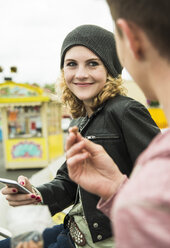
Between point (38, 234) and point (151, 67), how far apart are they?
0.60 m

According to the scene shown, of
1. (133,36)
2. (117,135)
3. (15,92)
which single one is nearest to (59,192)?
(117,135)

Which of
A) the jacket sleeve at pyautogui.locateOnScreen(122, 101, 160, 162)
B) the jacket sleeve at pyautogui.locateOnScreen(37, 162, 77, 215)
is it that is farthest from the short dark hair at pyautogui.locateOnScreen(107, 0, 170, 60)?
the jacket sleeve at pyautogui.locateOnScreen(37, 162, 77, 215)

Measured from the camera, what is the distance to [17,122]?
7.49 m

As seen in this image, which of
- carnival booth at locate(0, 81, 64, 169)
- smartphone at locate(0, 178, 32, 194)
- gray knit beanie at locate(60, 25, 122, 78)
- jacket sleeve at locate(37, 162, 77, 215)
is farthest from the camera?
carnival booth at locate(0, 81, 64, 169)

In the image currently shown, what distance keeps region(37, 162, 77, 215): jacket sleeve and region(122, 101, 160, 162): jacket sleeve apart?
1.82ft

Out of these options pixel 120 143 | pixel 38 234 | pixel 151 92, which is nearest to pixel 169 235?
pixel 151 92

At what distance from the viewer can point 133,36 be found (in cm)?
67

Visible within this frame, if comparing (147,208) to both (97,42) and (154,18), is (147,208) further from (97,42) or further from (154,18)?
(97,42)

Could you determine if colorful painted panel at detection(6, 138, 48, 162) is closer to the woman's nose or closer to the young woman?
the young woman

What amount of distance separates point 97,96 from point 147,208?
1075mm

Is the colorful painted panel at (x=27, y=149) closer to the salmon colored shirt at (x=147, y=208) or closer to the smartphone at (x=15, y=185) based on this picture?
the smartphone at (x=15, y=185)

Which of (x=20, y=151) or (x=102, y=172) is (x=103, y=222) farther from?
A: (x=20, y=151)

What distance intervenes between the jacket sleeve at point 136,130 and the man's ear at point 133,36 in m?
0.65

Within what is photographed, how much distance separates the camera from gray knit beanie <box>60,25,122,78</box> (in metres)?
1.48
